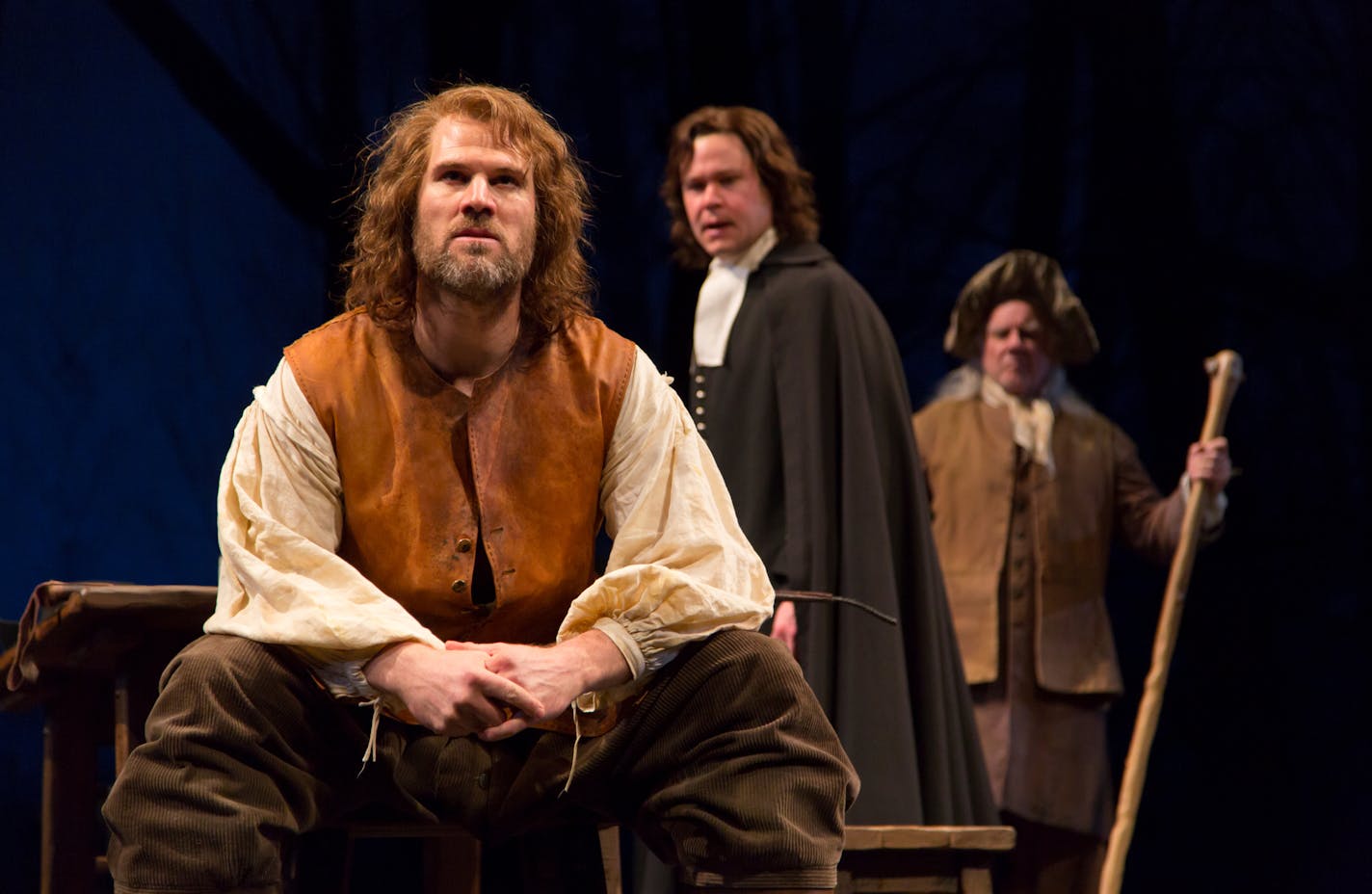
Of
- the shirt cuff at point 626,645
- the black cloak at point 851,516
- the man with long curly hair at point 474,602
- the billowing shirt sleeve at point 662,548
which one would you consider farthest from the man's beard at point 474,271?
the black cloak at point 851,516

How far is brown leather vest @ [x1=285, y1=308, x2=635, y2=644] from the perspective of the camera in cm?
201

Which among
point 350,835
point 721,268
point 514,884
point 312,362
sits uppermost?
point 721,268

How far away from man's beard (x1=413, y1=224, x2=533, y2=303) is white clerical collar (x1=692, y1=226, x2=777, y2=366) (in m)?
1.35

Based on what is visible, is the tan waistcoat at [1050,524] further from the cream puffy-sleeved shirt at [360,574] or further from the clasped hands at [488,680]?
the clasped hands at [488,680]

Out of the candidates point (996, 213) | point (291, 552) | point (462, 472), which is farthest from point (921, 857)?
point (996, 213)

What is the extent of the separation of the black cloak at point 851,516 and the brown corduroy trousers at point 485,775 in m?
1.30

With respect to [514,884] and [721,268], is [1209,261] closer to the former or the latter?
[721,268]

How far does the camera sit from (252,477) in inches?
76.9

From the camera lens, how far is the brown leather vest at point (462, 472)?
2.01 metres

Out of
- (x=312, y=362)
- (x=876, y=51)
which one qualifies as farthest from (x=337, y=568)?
(x=876, y=51)

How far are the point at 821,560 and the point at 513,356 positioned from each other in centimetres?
121

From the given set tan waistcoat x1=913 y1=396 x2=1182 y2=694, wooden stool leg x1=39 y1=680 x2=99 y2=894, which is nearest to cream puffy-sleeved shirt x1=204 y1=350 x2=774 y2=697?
wooden stool leg x1=39 y1=680 x2=99 y2=894

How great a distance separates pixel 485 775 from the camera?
74.9 inches

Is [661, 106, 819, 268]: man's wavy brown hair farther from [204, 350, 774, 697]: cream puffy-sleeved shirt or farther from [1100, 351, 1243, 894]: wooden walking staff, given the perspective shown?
[204, 350, 774, 697]: cream puffy-sleeved shirt
